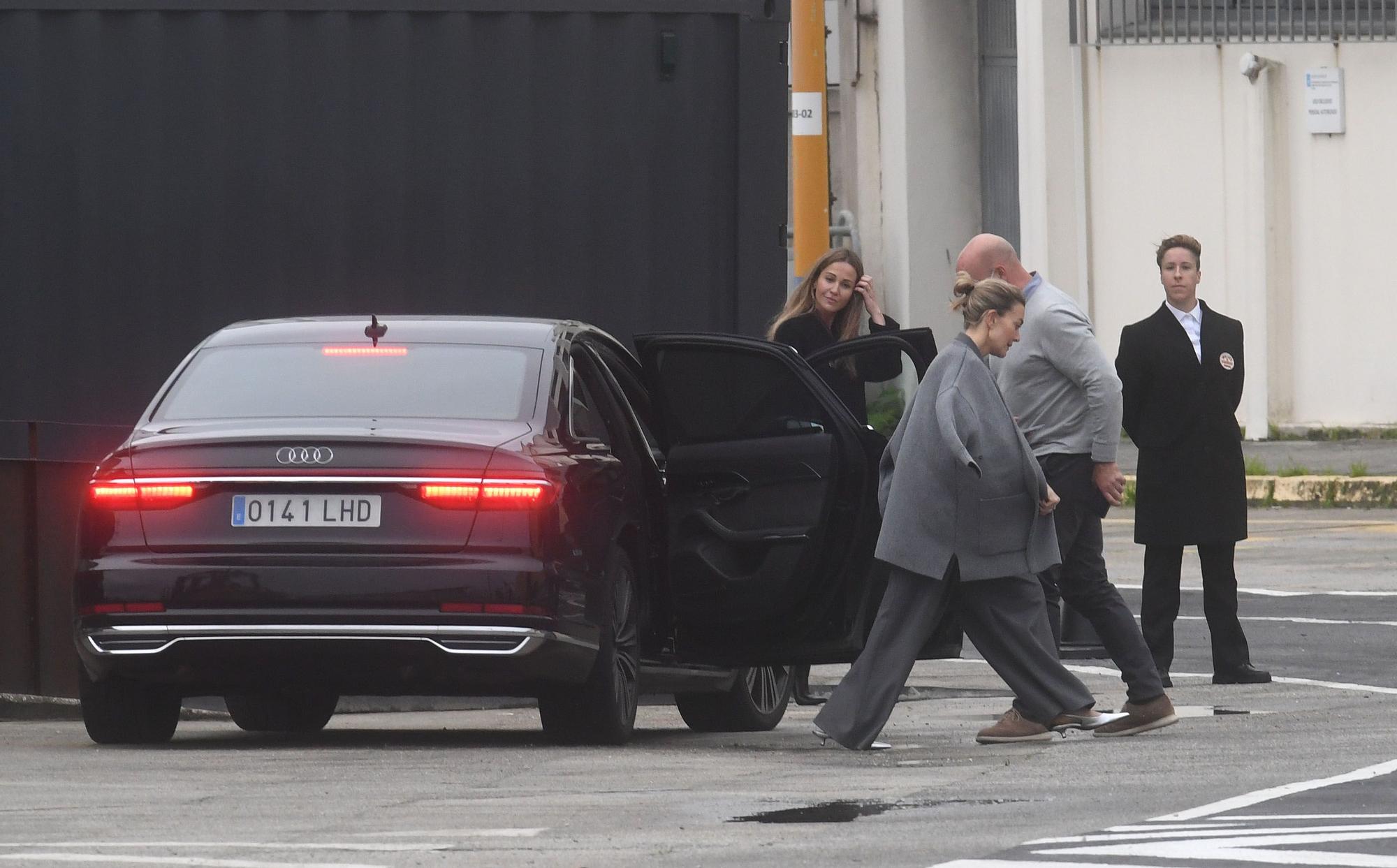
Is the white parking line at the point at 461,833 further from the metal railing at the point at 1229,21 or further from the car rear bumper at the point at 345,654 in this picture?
the metal railing at the point at 1229,21

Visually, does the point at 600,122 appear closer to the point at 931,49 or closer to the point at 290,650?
the point at 290,650

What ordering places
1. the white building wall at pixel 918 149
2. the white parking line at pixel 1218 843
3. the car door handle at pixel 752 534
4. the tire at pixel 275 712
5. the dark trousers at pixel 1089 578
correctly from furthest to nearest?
the white building wall at pixel 918 149 → the tire at pixel 275 712 → the dark trousers at pixel 1089 578 → the car door handle at pixel 752 534 → the white parking line at pixel 1218 843

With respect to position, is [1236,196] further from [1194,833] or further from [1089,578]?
[1194,833]

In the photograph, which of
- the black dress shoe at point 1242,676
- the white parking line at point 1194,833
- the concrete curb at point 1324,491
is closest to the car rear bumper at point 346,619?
the white parking line at point 1194,833

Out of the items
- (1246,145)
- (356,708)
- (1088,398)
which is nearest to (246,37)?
(356,708)

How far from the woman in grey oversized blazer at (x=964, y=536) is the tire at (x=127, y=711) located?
2194 millimetres

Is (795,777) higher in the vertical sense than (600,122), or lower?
lower

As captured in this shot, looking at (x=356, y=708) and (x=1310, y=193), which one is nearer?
(x=356, y=708)

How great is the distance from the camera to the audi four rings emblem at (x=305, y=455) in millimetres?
8688

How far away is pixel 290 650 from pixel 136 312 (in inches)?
136

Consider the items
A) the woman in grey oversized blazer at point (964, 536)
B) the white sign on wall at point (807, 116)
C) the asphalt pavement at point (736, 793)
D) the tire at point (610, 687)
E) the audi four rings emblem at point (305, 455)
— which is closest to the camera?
the asphalt pavement at point (736, 793)

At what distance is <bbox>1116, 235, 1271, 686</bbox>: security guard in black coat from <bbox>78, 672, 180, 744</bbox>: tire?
13.6 ft

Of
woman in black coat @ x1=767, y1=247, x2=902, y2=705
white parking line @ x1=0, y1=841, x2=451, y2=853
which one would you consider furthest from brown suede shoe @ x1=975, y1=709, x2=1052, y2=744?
white parking line @ x1=0, y1=841, x2=451, y2=853

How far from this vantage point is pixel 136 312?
1166cm
